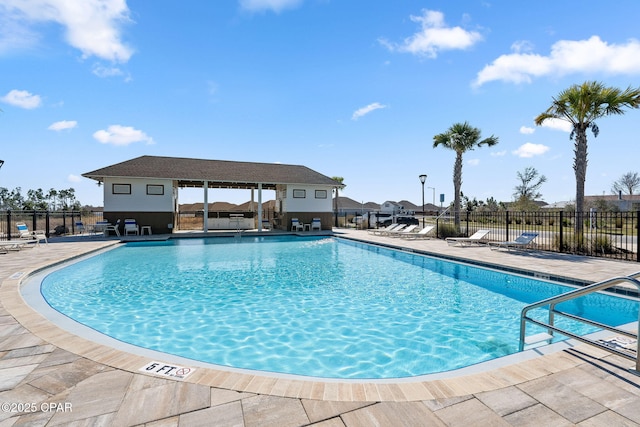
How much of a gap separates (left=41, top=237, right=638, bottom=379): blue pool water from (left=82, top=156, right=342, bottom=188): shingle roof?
8.90 metres

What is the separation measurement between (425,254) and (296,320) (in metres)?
7.77

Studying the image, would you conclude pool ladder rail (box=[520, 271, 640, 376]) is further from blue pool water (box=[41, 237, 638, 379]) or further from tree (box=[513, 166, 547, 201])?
tree (box=[513, 166, 547, 201])

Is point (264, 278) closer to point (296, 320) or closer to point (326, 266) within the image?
point (326, 266)

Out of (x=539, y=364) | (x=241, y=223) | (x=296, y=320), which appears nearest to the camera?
(x=539, y=364)

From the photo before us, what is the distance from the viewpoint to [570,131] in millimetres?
12844

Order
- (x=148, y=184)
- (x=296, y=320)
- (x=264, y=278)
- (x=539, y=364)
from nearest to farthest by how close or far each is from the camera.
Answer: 1. (x=539, y=364)
2. (x=296, y=320)
3. (x=264, y=278)
4. (x=148, y=184)

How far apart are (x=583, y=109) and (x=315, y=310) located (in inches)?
512

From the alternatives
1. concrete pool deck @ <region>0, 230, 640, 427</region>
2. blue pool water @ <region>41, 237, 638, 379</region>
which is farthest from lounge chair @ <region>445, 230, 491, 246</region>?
concrete pool deck @ <region>0, 230, 640, 427</region>

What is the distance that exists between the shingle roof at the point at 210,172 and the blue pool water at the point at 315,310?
8902mm

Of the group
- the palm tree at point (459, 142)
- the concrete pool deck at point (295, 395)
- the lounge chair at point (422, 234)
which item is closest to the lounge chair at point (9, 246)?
the concrete pool deck at point (295, 395)

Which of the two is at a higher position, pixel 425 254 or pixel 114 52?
pixel 114 52

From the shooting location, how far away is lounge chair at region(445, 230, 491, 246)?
13531mm

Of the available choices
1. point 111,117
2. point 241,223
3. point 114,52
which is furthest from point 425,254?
point 111,117

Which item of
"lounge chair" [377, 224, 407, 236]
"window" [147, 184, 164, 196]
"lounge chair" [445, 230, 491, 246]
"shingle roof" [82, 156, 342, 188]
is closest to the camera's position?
"lounge chair" [445, 230, 491, 246]
